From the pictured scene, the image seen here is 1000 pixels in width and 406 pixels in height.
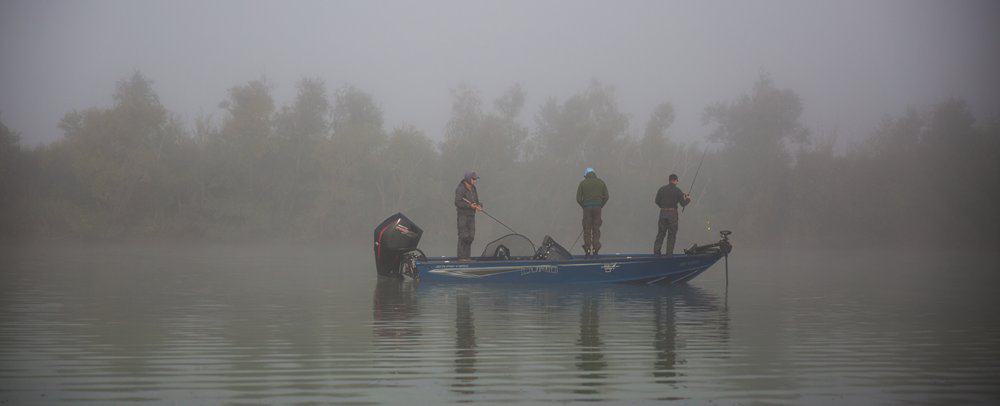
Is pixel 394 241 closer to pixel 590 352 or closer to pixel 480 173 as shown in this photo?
pixel 590 352

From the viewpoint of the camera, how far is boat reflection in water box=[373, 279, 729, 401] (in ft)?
25.6

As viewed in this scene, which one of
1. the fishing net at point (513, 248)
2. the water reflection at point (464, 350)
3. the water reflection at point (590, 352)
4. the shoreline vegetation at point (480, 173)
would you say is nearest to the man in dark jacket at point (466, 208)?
the fishing net at point (513, 248)

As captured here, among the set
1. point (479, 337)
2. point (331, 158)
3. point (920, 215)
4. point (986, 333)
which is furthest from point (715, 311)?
point (331, 158)

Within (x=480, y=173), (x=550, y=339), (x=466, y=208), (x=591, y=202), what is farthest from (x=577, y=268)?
(x=480, y=173)

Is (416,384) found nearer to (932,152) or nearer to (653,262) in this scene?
(653,262)

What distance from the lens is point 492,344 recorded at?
33.2 feet

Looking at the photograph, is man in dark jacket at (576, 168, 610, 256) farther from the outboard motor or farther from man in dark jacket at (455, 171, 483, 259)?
the outboard motor

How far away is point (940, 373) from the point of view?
8.41m

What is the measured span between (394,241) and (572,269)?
3.92 metres

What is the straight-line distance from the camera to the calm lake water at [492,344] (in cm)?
747

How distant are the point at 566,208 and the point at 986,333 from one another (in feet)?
197

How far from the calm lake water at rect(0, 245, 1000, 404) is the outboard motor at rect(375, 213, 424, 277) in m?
1.16

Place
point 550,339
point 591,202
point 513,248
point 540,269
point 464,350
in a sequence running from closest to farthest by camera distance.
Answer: point 464,350 → point 550,339 → point 540,269 → point 513,248 → point 591,202

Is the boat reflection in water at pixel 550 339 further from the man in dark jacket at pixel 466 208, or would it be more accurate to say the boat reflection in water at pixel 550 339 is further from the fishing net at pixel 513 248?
the man in dark jacket at pixel 466 208
